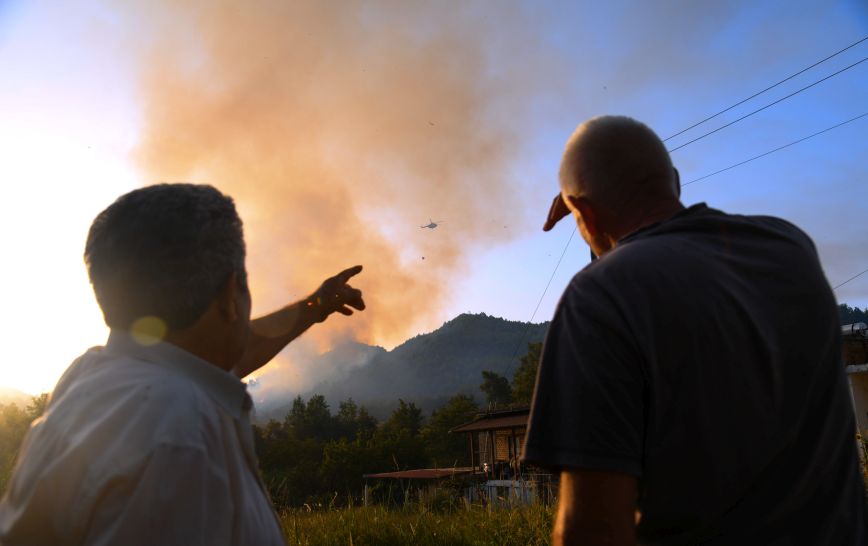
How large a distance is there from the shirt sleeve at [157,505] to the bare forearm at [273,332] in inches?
60.8

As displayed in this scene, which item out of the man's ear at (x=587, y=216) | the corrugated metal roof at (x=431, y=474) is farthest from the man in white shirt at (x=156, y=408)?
the corrugated metal roof at (x=431, y=474)

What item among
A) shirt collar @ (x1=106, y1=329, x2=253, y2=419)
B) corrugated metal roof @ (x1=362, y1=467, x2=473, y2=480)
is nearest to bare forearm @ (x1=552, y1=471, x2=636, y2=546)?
shirt collar @ (x1=106, y1=329, x2=253, y2=419)

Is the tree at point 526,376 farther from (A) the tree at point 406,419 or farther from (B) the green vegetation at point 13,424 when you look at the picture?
(B) the green vegetation at point 13,424

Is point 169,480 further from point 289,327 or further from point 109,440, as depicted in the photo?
point 289,327

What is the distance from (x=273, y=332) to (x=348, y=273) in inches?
20.0

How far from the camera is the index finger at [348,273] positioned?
3170mm

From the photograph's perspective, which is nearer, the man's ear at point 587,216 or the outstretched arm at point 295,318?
the man's ear at point 587,216

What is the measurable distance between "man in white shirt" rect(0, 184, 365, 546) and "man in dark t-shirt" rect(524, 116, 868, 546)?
2.39 ft

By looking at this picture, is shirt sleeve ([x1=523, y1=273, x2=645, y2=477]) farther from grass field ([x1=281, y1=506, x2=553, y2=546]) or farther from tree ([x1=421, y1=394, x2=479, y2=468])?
tree ([x1=421, y1=394, x2=479, y2=468])

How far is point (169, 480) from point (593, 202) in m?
1.34

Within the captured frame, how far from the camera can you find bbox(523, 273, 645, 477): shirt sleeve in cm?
135

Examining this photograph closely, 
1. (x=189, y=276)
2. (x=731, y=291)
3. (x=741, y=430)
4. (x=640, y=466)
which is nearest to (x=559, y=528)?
(x=640, y=466)

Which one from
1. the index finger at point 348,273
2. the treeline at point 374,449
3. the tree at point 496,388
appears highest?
the tree at point 496,388

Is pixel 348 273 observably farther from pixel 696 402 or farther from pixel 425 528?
pixel 425 528
